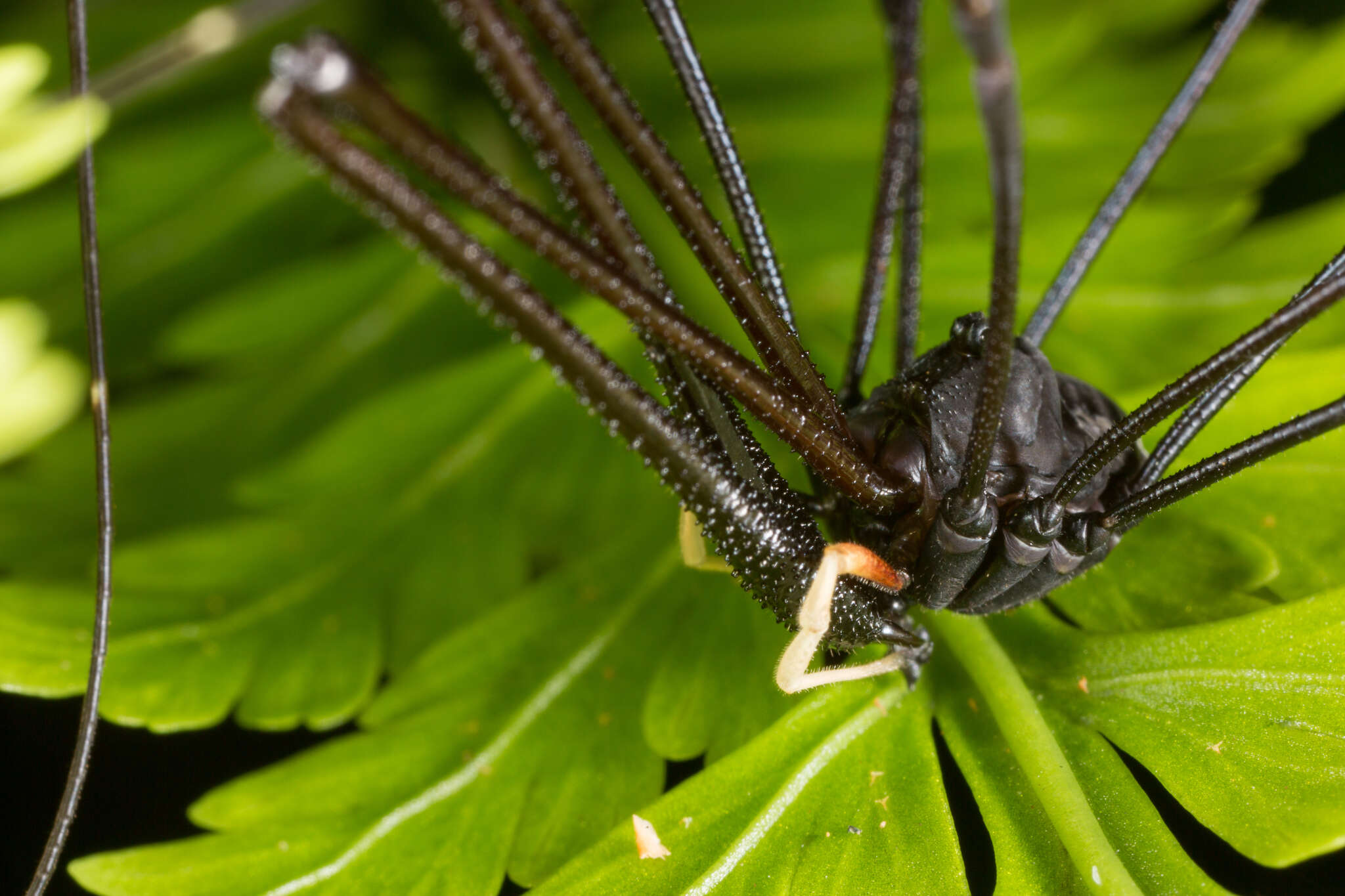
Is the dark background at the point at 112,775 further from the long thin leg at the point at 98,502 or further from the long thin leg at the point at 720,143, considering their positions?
the long thin leg at the point at 720,143

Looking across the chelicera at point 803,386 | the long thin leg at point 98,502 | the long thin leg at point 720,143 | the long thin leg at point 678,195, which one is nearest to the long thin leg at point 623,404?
the chelicera at point 803,386

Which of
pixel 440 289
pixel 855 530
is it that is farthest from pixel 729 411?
pixel 440 289

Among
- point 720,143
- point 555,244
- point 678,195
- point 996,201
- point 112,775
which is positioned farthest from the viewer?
point 112,775

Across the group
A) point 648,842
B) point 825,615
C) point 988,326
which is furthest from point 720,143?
point 648,842

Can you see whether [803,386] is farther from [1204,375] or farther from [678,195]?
[1204,375]

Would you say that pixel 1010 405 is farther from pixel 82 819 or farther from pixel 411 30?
pixel 411 30

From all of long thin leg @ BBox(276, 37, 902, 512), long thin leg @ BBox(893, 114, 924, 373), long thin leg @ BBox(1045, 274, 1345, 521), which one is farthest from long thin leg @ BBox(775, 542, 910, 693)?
long thin leg @ BBox(893, 114, 924, 373)

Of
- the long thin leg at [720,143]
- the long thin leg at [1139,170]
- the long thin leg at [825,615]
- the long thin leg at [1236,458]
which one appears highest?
the long thin leg at [720,143]
